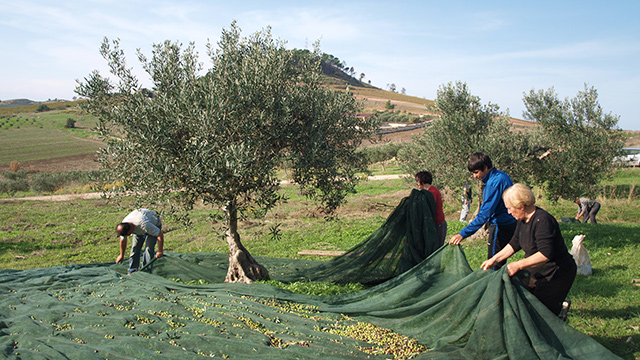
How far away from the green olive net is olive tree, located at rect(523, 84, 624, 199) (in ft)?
25.9

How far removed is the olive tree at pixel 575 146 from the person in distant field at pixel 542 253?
9811 millimetres

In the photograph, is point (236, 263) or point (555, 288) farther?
point (236, 263)

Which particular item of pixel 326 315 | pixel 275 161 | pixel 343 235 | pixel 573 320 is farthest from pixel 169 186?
pixel 343 235

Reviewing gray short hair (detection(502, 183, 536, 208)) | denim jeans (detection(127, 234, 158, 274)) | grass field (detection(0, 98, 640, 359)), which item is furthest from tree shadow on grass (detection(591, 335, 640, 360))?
denim jeans (detection(127, 234, 158, 274))

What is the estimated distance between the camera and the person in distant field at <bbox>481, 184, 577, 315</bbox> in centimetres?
432

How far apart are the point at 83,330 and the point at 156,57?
17.6 feet

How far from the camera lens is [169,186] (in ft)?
24.9

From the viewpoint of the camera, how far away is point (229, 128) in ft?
25.9

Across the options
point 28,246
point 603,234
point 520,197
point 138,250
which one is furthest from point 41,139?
point 520,197

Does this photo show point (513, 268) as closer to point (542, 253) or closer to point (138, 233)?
point (542, 253)

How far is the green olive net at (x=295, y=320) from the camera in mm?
4434

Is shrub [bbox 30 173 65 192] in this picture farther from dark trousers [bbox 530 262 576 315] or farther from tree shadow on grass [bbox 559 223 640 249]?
dark trousers [bbox 530 262 576 315]

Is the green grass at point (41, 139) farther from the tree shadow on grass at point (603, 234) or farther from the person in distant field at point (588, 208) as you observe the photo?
the tree shadow on grass at point (603, 234)

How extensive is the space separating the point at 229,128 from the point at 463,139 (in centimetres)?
855
